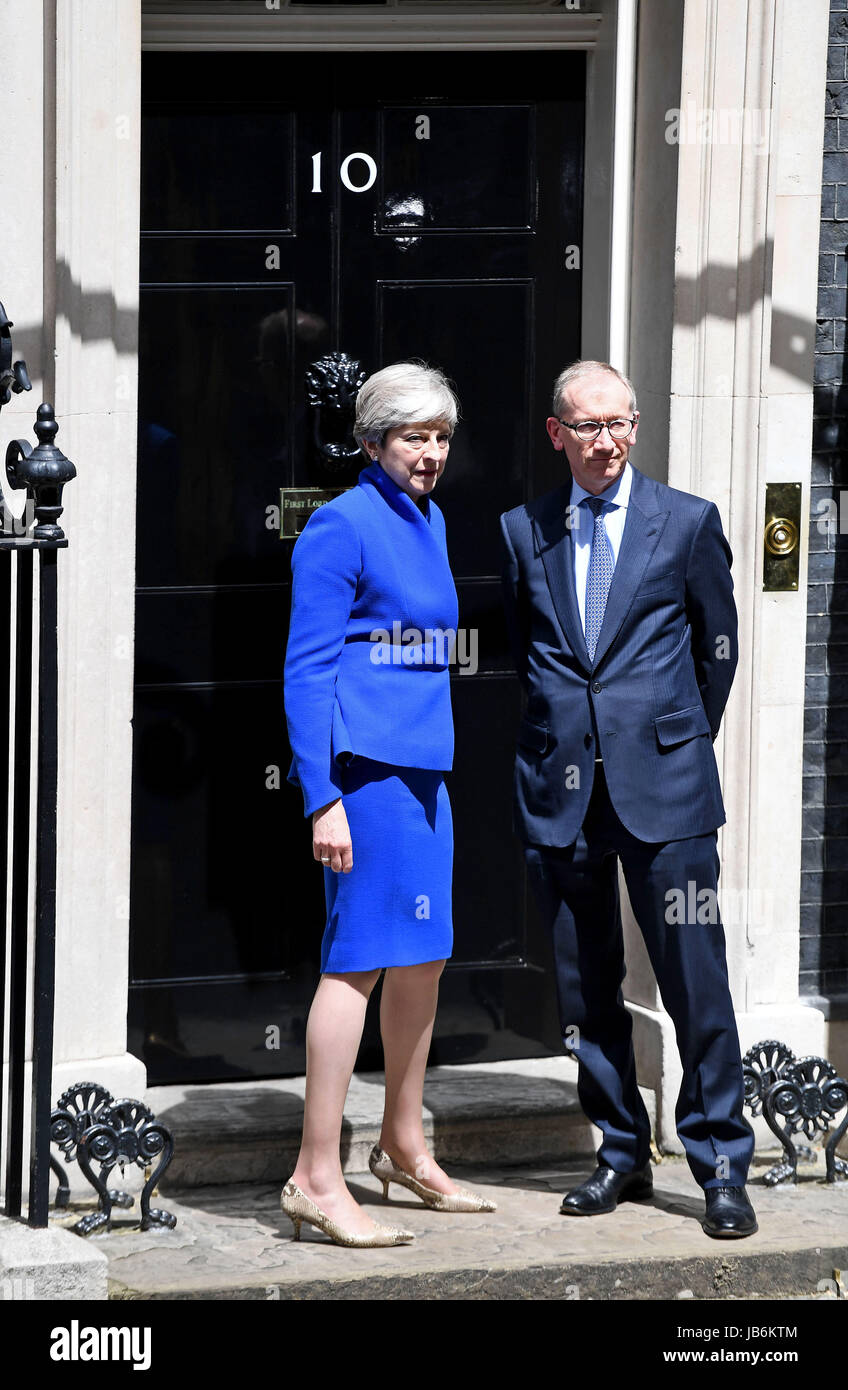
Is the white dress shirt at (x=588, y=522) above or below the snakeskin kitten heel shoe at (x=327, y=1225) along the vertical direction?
above

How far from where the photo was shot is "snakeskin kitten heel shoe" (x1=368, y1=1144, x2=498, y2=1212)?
16.8 feet

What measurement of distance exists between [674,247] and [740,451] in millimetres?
568

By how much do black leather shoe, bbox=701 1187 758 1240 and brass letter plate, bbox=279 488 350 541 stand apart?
6.68 feet

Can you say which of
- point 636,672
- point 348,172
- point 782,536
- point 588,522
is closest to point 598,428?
point 588,522

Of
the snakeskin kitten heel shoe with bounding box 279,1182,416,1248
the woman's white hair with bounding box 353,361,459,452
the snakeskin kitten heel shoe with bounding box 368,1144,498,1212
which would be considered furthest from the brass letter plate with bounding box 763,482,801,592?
the snakeskin kitten heel shoe with bounding box 279,1182,416,1248

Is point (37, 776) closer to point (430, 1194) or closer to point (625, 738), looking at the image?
point (625, 738)

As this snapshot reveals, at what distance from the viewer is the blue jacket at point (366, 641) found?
4691mm

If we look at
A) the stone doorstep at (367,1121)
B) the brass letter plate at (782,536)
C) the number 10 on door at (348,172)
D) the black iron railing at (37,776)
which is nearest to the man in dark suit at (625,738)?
the stone doorstep at (367,1121)

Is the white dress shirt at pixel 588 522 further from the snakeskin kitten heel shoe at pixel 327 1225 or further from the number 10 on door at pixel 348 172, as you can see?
the snakeskin kitten heel shoe at pixel 327 1225

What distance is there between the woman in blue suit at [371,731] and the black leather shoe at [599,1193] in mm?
497

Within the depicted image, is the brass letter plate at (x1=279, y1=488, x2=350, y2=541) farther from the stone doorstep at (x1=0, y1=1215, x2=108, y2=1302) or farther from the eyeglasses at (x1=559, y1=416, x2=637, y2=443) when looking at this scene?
the stone doorstep at (x1=0, y1=1215, x2=108, y2=1302)

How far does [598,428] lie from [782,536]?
1.06 meters

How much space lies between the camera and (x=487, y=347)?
18.6 ft
